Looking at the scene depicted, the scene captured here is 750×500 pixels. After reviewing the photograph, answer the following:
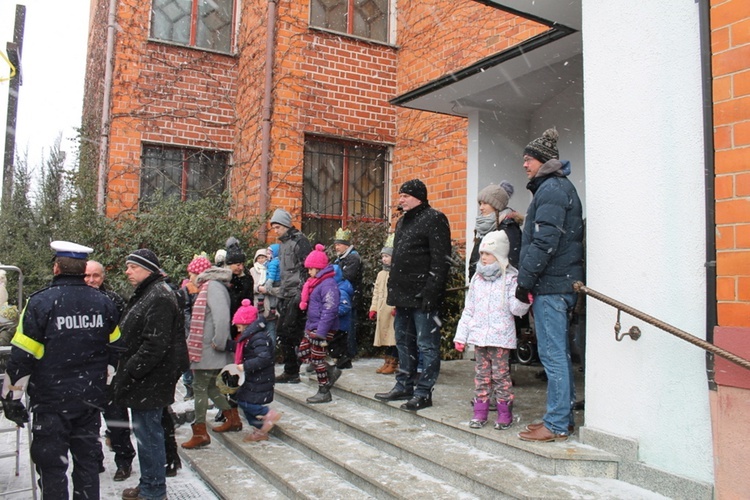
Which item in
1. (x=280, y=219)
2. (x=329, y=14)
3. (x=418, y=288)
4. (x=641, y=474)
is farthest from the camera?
(x=329, y=14)

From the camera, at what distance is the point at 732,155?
3.20m

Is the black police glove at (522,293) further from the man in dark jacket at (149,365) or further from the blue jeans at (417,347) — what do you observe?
the man in dark jacket at (149,365)

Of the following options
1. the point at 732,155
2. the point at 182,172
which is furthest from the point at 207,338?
the point at 182,172

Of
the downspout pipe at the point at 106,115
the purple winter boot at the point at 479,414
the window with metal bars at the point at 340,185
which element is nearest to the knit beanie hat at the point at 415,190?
the purple winter boot at the point at 479,414

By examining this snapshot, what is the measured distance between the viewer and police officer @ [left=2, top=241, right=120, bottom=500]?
3.62 metres

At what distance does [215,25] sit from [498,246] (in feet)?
27.8

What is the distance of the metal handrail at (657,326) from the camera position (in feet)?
9.95

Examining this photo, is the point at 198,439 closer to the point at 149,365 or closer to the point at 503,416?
the point at 149,365

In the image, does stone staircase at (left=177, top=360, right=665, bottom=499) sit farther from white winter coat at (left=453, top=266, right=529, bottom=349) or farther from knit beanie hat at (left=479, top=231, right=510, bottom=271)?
knit beanie hat at (left=479, top=231, right=510, bottom=271)

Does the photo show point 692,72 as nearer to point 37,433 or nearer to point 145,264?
point 145,264

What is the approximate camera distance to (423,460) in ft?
13.4

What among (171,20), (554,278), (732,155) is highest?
(171,20)

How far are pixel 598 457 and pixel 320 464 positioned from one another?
2073 mm

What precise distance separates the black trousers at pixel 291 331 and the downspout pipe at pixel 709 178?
4.29 m
